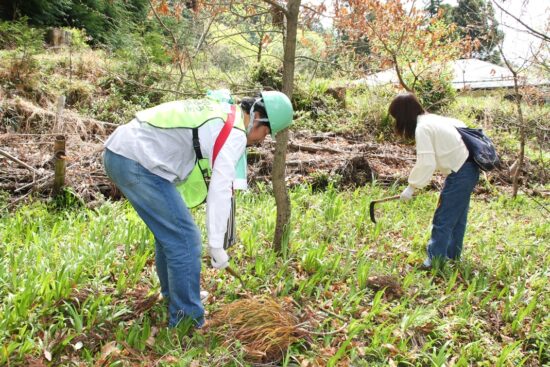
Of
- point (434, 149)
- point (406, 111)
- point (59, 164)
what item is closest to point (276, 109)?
point (406, 111)

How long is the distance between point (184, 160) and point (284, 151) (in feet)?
4.52

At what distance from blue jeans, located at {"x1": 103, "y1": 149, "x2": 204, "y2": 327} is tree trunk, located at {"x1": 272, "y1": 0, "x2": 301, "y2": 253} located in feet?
4.37

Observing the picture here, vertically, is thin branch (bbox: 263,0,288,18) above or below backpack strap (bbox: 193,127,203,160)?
above

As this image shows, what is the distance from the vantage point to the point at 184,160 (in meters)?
2.67

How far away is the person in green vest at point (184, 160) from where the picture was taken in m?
2.44

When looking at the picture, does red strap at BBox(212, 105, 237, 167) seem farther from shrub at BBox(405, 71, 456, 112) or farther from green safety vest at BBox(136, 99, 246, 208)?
shrub at BBox(405, 71, 456, 112)

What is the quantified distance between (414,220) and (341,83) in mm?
6859

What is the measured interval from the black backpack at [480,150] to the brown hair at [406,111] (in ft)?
1.51

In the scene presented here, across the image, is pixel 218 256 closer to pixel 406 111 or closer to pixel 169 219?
pixel 169 219

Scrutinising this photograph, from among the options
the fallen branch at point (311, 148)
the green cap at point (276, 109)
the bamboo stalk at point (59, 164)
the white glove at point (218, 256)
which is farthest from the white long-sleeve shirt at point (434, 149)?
the fallen branch at point (311, 148)

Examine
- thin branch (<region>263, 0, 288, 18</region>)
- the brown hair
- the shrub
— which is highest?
the shrub

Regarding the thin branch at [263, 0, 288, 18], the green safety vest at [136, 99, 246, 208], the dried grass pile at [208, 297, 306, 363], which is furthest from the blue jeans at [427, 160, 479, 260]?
the green safety vest at [136, 99, 246, 208]

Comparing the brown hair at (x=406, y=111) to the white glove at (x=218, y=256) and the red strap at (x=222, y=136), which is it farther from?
the white glove at (x=218, y=256)

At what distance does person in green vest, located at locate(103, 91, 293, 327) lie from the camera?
244 centimetres
